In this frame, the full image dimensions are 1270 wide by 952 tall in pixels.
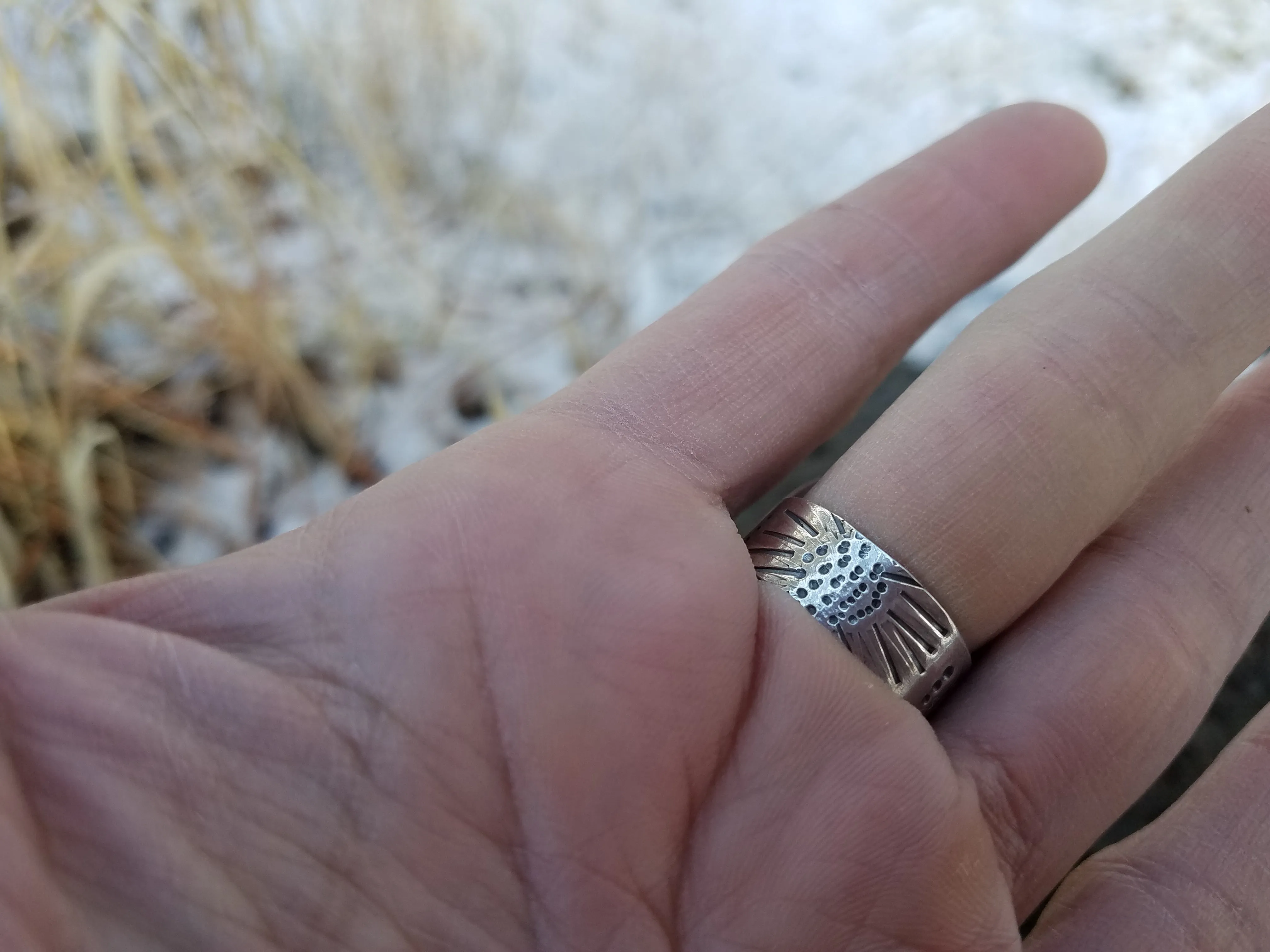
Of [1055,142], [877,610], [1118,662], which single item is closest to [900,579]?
[877,610]

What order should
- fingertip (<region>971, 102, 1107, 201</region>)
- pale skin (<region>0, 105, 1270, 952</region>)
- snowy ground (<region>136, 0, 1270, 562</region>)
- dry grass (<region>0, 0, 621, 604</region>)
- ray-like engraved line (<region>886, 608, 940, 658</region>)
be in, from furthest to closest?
1. snowy ground (<region>136, 0, 1270, 562</region>)
2. dry grass (<region>0, 0, 621, 604</region>)
3. fingertip (<region>971, 102, 1107, 201</region>)
4. ray-like engraved line (<region>886, 608, 940, 658</region>)
5. pale skin (<region>0, 105, 1270, 952</region>)

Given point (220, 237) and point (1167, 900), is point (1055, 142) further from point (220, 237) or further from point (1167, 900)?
point (220, 237)

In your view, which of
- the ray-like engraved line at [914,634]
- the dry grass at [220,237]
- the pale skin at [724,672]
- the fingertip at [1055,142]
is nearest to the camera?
the pale skin at [724,672]

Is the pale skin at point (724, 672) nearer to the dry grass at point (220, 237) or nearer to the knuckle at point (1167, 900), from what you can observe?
the knuckle at point (1167, 900)

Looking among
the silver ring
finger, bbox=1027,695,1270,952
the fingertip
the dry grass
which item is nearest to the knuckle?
finger, bbox=1027,695,1270,952

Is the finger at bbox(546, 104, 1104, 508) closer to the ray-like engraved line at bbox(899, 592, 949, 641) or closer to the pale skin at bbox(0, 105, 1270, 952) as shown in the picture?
the pale skin at bbox(0, 105, 1270, 952)

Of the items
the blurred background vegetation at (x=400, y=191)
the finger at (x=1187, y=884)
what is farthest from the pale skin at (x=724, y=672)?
the blurred background vegetation at (x=400, y=191)
